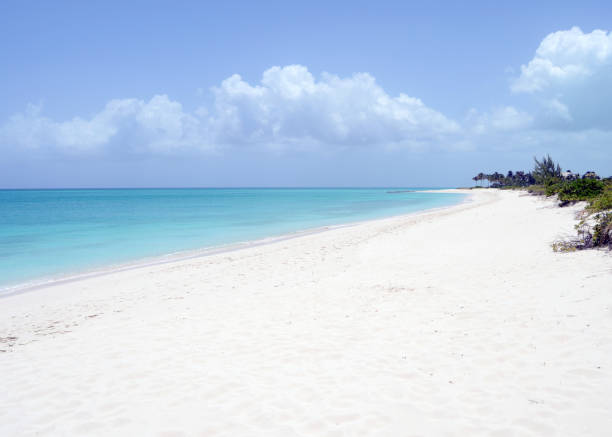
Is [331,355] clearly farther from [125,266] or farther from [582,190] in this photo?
[582,190]

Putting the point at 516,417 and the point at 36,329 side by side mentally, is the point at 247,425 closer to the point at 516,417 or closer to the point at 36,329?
the point at 516,417

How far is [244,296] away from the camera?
9.48m

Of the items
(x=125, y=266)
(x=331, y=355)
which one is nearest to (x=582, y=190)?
(x=331, y=355)

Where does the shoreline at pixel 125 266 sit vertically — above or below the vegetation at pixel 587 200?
below

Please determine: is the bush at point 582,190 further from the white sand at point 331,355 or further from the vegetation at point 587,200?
the white sand at point 331,355

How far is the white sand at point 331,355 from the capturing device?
4027 millimetres

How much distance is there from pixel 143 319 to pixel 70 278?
26.7ft

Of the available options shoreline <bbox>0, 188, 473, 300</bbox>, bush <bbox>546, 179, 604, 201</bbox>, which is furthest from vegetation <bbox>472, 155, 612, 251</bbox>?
shoreline <bbox>0, 188, 473, 300</bbox>

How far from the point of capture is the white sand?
4027 mm

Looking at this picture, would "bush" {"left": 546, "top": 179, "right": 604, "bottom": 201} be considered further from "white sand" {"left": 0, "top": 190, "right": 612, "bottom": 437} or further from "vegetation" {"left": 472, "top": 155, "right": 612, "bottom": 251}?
"white sand" {"left": 0, "top": 190, "right": 612, "bottom": 437}

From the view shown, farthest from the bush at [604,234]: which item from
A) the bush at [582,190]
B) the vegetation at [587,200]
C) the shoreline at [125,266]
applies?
the bush at [582,190]

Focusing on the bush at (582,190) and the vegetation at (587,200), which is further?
the bush at (582,190)

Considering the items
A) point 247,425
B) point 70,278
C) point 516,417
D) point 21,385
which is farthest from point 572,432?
point 70,278

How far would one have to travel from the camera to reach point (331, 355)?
221 inches
